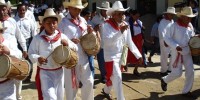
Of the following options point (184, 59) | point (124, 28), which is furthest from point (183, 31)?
point (124, 28)

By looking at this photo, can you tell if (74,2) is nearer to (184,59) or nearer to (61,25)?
(61,25)

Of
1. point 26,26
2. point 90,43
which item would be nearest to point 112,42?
point 90,43

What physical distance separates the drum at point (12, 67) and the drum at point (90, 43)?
1510 millimetres

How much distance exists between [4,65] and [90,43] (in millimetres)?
1886

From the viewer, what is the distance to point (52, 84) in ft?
18.6

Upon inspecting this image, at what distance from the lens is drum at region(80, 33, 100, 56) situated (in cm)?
640

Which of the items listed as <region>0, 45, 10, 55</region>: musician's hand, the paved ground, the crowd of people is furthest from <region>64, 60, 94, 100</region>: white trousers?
<region>0, 45, 10, 55</region>: musician's hand

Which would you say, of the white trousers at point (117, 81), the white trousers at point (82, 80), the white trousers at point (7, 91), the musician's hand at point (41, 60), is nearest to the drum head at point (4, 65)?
the white trousers at point (7, 91)

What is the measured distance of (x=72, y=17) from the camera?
6.50 meters

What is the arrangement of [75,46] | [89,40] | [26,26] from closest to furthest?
[75,46], [89,40], [26,26]

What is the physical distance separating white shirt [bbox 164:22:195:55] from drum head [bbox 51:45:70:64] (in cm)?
295

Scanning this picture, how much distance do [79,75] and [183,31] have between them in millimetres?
2556

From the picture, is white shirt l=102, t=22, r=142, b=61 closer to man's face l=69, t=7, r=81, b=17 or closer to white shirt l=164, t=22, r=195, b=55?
man's face l=69, t=7, r=81, b=17

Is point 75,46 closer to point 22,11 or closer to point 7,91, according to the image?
point 7,91
